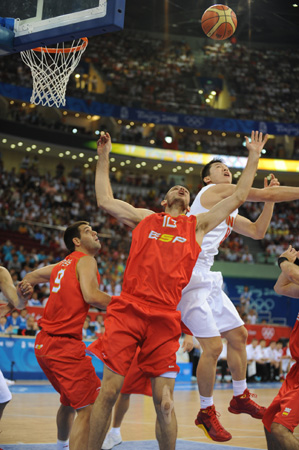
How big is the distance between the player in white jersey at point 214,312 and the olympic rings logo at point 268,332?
52.8 feet

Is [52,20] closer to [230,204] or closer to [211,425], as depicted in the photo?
[230,204]

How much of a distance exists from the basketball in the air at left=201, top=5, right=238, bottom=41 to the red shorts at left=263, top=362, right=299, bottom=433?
20.9 feet

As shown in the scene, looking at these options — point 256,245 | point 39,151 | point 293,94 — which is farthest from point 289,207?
point 39,151

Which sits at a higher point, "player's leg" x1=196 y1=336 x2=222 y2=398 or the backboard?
the backboard

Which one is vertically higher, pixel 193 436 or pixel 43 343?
pixel 43 343

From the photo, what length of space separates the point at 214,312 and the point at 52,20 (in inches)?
158

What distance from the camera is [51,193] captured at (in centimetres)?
2881

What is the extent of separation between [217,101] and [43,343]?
33.2 meters

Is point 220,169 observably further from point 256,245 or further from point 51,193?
point 256,245

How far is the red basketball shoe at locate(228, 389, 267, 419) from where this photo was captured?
6.30 meters

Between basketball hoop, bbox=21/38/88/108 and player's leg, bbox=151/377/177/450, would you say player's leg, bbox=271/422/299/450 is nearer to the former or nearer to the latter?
player's leg, bbox=151/377/177/450

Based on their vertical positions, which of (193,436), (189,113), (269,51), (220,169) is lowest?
(193,436)

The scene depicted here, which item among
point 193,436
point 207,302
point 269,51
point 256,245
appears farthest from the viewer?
point 269,51

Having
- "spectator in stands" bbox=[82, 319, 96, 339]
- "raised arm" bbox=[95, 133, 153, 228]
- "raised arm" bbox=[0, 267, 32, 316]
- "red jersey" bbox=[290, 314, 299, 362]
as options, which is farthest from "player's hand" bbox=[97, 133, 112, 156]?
"spectator in stands" bbox=[82, 319, 96, 339]
